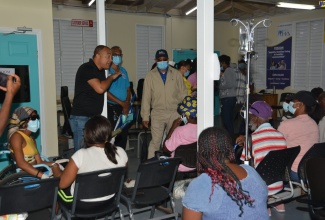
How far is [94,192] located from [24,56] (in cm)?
379

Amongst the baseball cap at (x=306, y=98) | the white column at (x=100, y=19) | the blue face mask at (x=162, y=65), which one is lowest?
the baseball cap at (x=306, y=98)

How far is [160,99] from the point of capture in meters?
4.57

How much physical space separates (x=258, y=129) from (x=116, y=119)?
2075 millimetres

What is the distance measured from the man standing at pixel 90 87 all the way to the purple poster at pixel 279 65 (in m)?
7.20

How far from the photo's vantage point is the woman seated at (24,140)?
119 inches

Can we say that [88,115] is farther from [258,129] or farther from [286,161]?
[286,161]

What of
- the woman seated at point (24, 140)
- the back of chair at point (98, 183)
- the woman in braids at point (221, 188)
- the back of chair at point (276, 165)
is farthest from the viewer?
the woman seated at point (24, 140)

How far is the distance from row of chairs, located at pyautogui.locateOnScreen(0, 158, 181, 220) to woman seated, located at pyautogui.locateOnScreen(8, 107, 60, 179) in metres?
0.58

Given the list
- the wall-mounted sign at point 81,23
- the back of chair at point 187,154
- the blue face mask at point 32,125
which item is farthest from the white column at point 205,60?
the wall-mounted sign at point 81,23

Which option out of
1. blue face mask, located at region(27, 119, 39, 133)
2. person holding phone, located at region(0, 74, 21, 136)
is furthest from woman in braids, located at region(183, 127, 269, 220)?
blue face mask, located at region(27, 119, 39, 133)

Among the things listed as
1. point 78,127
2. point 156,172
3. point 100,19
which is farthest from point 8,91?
point 100,19

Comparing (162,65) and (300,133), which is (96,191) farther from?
(162,65)

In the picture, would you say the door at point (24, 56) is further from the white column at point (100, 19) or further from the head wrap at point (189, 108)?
the head wrap at point (189, 108)

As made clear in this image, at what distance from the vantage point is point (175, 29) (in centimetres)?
1034
